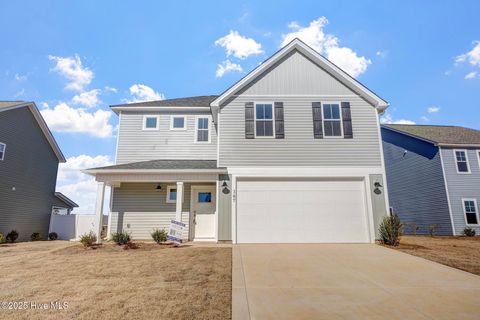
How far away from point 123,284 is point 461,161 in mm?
20389

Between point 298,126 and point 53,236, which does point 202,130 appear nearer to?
point 298,126

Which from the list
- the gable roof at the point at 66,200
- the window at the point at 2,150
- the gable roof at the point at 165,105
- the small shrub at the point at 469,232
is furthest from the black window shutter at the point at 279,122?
the gable roof at the point at 66,200

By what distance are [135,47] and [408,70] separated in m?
13.8

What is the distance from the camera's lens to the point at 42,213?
17.5m

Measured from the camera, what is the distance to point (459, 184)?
54.1ft

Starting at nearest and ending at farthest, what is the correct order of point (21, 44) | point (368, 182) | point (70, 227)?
point (368, 182), point (21, 44), point (70, 227)

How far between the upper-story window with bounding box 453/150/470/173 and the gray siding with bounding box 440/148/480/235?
206 mm

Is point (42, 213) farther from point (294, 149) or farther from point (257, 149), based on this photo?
point (294, 149)

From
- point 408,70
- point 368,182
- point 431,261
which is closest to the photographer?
point 431,261

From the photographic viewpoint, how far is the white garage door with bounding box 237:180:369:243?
412 inches

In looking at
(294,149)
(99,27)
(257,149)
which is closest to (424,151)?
(294,149)

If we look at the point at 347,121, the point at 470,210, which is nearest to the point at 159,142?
the point at 347,121

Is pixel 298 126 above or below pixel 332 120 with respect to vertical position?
below

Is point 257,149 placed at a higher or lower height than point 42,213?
higher
